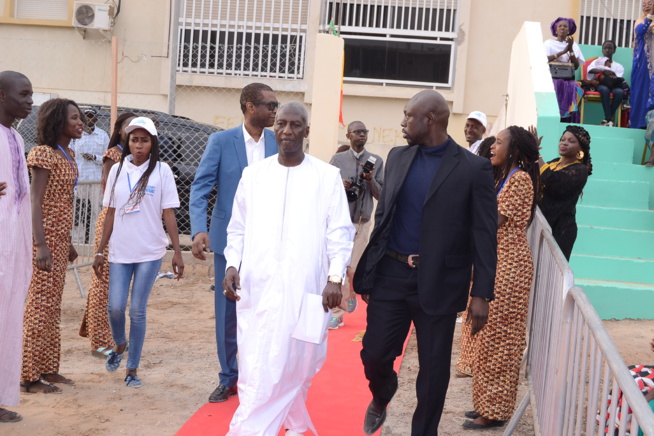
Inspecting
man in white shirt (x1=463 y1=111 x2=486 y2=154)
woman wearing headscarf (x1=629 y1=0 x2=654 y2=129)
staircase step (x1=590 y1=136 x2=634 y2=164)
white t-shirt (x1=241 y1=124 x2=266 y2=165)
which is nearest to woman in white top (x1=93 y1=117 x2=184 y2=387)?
white t-shirt (x1=241 y1=124 x2=266 y2=165)

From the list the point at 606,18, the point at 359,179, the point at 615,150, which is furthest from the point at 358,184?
the point at 606,18

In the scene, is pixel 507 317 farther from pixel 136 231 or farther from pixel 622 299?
pixel 622 299

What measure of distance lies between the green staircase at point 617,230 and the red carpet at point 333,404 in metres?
2.40

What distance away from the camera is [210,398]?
609 cm

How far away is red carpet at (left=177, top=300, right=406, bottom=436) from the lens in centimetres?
→ 556

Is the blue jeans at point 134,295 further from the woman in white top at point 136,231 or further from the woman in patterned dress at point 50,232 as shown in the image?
the woman in patterned dress at point 50,232

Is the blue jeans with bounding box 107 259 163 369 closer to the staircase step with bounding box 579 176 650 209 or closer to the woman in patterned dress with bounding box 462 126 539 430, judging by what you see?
the woman in patterned dress with bounding box 462 126 539 430

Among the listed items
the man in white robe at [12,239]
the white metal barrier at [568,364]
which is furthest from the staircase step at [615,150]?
the man in white robe at [12,239]

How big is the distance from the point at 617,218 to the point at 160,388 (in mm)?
5359

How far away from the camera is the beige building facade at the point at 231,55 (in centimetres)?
1675

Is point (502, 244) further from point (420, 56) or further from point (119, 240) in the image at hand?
point (420, 56)

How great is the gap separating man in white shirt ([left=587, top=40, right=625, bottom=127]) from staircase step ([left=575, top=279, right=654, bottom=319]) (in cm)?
357

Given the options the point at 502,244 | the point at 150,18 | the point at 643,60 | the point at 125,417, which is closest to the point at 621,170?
the point at 643,60

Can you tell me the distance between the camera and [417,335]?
4.93 meters
